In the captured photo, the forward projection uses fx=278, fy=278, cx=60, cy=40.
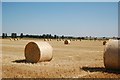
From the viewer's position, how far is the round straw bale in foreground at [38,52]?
1808 centimetres

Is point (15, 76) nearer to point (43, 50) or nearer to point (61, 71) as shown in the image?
point (61, 71)

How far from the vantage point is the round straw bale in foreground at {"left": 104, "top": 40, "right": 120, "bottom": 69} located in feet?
46.7

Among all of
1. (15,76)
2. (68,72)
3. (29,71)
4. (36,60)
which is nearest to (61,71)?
(68,72)

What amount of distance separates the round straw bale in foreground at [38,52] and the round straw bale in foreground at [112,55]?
5009 millimetres

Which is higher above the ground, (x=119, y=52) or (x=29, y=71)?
(x=119, y=52)

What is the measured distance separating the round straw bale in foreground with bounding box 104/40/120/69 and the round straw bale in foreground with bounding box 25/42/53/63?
5.01m

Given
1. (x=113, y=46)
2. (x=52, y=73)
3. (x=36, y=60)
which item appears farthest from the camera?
(x=36, y=60)

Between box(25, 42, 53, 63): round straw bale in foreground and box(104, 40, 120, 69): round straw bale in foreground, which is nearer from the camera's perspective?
box(104, 40, 120, 69): round straw bale in foreground

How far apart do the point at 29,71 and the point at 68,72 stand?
1.99m

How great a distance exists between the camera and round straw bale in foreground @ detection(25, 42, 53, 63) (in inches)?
712

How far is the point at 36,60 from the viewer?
1805 cm

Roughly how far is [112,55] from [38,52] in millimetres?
5533

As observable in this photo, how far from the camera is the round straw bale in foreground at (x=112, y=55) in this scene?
1424 centimetres

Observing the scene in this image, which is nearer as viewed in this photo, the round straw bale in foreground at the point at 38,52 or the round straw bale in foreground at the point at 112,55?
the round straw bale in foreground at the point at 112,55
